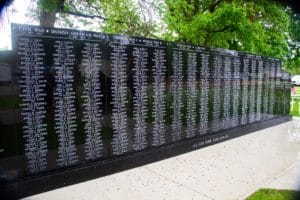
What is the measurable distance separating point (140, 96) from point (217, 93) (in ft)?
4.28

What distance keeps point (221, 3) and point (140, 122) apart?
11.8 feet

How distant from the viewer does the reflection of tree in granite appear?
350 centimetres

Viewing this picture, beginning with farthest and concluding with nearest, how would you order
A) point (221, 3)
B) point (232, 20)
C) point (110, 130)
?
point (221, 3)
point (232, 20)
point (110, 130)

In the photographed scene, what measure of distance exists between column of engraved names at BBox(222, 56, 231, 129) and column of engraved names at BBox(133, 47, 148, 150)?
1.40 m

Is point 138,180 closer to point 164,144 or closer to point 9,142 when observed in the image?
point 164,144

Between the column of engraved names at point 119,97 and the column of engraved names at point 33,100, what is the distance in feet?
2.10

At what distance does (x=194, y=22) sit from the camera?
4832mm

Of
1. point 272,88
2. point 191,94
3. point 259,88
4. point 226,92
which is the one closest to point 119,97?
point 191,94

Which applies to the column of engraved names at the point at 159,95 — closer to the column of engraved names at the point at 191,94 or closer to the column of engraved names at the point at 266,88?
the column of engraved names at the point at 191,94

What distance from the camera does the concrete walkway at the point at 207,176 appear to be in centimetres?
Result: 364

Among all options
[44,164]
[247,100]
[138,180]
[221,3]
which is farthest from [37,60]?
[221,3]

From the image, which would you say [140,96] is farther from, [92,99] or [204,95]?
[204,95]

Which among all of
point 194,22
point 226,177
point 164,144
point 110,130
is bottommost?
point 226,177

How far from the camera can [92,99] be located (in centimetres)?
243
